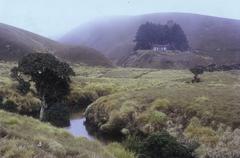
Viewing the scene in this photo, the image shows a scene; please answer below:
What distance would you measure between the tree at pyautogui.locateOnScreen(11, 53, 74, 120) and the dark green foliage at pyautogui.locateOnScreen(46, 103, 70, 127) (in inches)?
30.5

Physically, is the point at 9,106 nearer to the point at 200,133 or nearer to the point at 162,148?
the point at 200,133

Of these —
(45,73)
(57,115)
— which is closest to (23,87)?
(45,73)

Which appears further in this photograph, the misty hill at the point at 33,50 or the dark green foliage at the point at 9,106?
the misty hill at the point at 33,50

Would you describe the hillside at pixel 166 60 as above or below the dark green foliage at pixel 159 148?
below

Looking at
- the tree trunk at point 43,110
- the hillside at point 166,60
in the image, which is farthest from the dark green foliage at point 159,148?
the hillside at point 166,60

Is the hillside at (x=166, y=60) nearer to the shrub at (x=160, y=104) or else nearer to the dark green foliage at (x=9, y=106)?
the dark green foliage at (x=9, y=106)

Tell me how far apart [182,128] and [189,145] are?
7.68 m

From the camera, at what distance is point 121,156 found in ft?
82.6

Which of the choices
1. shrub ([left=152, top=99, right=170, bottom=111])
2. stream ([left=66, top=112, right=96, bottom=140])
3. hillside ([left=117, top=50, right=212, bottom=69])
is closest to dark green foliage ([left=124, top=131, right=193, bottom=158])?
stream ([left=66, top=112, right=96, bottom=140])

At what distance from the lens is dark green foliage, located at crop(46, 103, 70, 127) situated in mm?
49391

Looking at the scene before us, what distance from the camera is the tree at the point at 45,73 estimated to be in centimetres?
5047

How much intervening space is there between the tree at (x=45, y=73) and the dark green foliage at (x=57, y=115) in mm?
775

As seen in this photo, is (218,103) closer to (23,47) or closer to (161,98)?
(161,98)

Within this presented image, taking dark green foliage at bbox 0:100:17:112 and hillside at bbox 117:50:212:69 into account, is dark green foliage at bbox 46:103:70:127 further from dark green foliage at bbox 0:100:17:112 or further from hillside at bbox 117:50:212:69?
hillside at bbox 117:50:212:69
